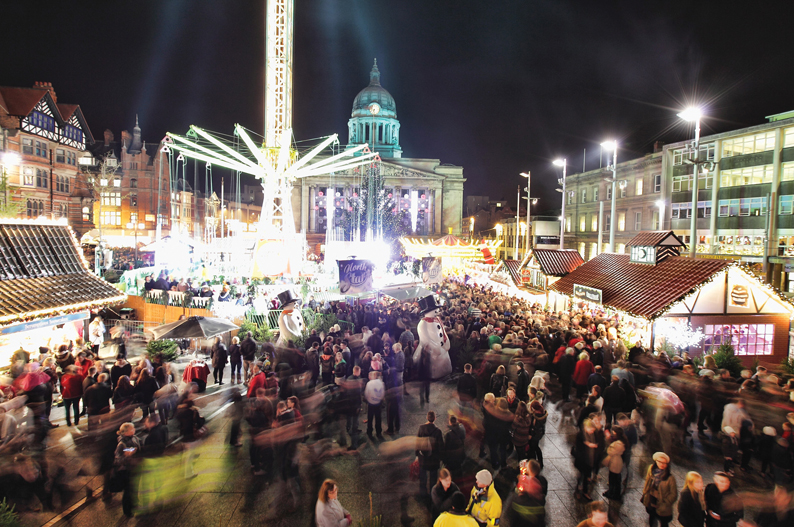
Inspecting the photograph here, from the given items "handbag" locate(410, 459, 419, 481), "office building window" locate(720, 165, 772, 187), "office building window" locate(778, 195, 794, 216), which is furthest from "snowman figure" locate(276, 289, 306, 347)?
"office building window" locate(720, 165, 772, 187)

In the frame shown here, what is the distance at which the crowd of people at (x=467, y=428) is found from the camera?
532 centimetres

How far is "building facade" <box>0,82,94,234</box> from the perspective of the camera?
3422 centimetres

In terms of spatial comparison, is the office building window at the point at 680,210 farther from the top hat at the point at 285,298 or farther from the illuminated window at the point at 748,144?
the top hat at the point at 285,298

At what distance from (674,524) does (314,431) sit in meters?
5.70

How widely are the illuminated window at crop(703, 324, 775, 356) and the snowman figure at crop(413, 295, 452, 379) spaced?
7403 mm

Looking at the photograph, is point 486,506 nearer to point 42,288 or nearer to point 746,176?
point 42,288

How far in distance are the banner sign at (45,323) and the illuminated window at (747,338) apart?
1681 cm

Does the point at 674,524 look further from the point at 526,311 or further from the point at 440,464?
the point at 526,311

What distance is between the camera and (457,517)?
14.8 ft

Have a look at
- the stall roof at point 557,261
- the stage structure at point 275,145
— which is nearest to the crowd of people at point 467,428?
the stall roof at point 557,261

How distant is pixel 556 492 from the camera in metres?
7.00

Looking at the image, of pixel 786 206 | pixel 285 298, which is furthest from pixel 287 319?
pixel 786 206

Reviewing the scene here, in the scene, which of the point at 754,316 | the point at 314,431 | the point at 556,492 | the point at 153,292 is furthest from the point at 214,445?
the point at 754,316

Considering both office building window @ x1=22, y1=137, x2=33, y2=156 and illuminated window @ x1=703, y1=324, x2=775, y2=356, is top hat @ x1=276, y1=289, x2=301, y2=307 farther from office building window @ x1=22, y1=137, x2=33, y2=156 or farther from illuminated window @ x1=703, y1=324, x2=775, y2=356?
office building window @ x1=22, y1=137, x2=33, y2=156
